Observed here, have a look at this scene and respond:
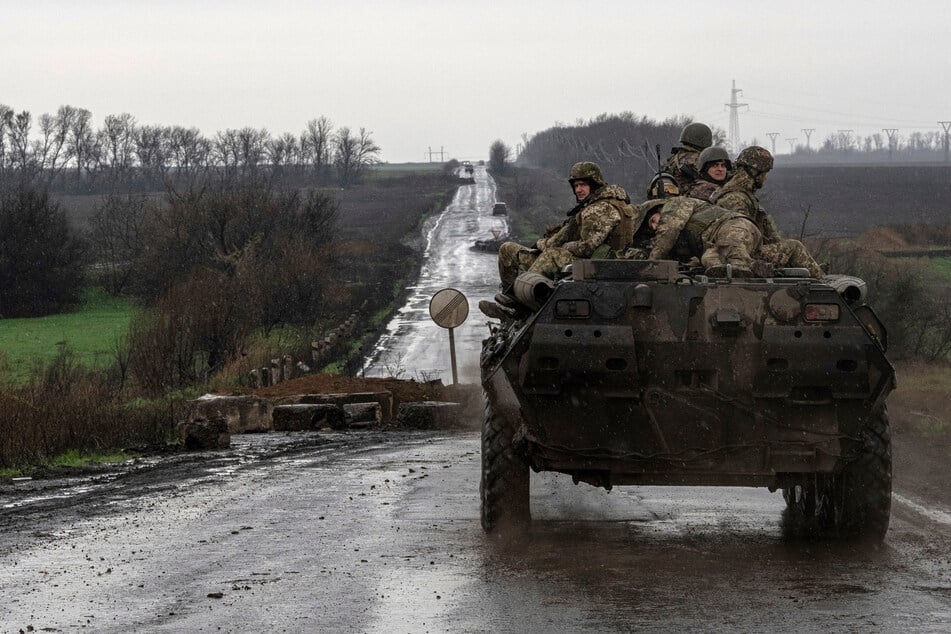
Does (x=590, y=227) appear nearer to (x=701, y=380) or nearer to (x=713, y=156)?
(x=713, y=156)

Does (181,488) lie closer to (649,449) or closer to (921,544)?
(649,449)

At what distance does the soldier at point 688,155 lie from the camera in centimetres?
1270

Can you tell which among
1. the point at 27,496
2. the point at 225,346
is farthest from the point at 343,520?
the point at 225,346

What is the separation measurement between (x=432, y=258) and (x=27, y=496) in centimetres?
6029

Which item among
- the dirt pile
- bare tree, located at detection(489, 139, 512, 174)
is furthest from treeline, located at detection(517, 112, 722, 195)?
the dirt pile

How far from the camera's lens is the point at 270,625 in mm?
6715

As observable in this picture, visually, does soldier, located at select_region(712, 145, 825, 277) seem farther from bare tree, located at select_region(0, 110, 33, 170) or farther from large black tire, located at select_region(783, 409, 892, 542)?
bare tree, located at select_region(0, 110, 33, 170)

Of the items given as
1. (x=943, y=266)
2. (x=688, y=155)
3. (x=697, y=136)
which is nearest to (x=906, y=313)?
(x=943, y=266)

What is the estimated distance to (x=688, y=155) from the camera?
42.5 feet

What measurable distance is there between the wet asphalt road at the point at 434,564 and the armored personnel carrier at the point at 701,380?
53cm

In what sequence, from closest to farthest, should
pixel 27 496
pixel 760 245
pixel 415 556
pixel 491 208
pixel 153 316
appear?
pixel 415 556
pixel 760 245
pixel 27 496
pixel 153 316
pixel 491 208

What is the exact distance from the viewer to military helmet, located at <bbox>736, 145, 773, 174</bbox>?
11.1m

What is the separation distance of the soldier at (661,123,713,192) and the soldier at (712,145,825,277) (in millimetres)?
1175

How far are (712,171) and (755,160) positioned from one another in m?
0.36
